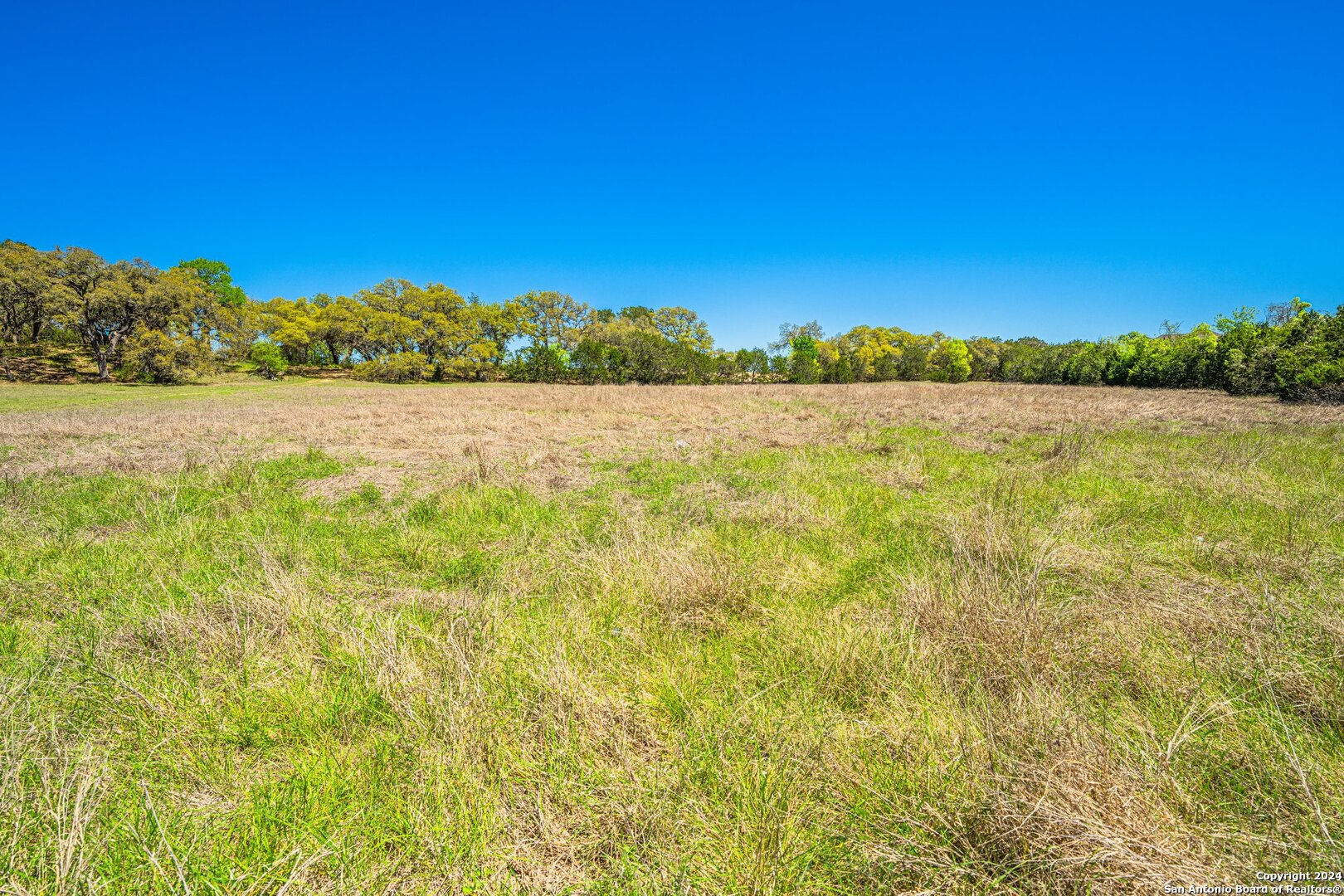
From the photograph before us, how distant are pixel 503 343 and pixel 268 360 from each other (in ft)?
64.8

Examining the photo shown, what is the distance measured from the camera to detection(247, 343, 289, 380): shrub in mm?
38094

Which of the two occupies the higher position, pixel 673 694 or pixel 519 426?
pixel 519 426

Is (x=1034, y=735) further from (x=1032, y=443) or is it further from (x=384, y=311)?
(x=384, y=311)

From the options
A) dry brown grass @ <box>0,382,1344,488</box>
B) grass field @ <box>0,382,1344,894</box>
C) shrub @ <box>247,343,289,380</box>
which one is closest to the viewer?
Answer: grass field @ <box>0,382,1344,894</box>

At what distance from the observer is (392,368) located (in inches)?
1624

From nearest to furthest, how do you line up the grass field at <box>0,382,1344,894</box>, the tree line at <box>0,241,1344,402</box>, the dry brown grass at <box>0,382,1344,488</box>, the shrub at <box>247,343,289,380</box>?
the grass field at <box>0,382,1344,894</box>
the dry brown grass at <box>0,382,1344,488</box>
the tree line at <box>0,241,1344,402</box>
the shrub at <box>247,343,289,380</box>

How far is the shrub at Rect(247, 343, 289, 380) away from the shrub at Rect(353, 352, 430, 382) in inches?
214

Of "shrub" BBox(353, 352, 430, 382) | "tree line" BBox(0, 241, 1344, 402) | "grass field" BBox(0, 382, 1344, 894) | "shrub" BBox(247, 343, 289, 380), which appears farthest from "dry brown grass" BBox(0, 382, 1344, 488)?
"shrub" BBox(353, 352, 430, 382)

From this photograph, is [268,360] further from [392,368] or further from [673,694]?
[673,694]

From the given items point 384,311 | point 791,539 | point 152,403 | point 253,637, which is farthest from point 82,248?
point 791,539

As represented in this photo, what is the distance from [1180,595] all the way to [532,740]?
178 inches

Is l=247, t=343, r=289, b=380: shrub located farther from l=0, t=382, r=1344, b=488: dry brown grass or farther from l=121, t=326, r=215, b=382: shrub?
l=0, t=382, r=1344, b=488: dry brown grass

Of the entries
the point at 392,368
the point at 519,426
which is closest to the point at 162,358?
the point at 392,368

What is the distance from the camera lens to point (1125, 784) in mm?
1714
